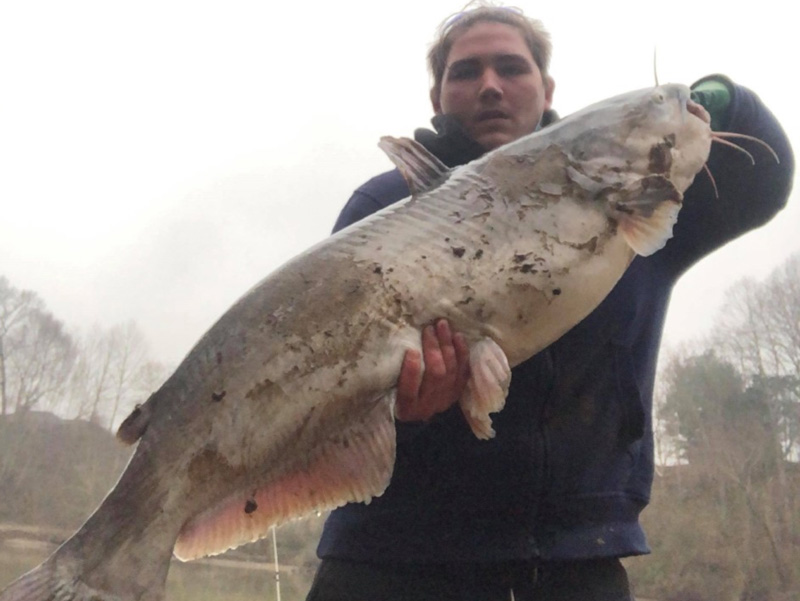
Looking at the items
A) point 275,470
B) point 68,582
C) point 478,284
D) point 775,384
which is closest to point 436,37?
point 478,284

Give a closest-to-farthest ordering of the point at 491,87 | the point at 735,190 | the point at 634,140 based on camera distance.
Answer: the point at 634,140 → the point at 735,190 → the point at 491,87

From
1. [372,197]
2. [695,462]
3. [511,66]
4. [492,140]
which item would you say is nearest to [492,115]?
[492,140]

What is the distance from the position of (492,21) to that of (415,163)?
45.8 inches

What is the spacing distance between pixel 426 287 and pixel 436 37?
1804 millimetres

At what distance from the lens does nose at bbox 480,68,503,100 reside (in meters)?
3.04

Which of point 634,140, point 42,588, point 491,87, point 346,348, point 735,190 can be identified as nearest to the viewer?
point 42,588

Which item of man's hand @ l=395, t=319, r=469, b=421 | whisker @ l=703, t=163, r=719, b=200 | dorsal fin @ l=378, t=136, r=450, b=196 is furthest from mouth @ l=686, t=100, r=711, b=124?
man's hand @ l=395, t=319, r=469, b=421

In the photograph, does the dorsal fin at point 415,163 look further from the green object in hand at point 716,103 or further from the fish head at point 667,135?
the green object in hand at point 716,103

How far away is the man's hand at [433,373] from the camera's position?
6.99ft

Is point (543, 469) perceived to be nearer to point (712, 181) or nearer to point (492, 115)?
point (712, 181)

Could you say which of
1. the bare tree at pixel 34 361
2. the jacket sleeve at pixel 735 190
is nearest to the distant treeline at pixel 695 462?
the bare tree at pixel 34 361

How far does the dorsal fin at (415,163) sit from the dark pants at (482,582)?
1.27 meters

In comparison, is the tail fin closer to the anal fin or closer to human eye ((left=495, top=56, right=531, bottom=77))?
the anal fin

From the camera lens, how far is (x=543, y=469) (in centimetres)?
239
